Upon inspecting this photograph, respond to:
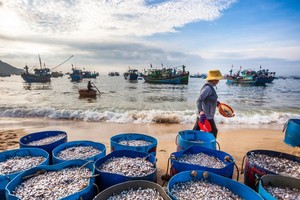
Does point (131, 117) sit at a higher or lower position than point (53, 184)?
lower

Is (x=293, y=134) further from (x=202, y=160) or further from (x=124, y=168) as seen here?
(x=124, y=168)

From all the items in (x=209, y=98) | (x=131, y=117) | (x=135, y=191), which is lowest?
(x=131, y=117)

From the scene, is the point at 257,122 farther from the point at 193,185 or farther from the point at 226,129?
the point at 193,185

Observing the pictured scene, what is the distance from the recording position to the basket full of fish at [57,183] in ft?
6.31

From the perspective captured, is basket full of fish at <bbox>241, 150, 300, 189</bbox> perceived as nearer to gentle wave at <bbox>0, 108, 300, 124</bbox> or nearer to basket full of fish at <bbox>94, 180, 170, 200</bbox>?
basket full of fish at <bbox>94, 180, 170, 200</bbox>

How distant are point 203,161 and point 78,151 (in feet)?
6.62

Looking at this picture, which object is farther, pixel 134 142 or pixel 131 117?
pixel 131 117

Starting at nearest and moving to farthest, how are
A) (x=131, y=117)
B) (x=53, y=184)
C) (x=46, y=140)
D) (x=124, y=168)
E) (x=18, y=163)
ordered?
1. (x=53, y=184)
2. (x=124, y=168)
3. (x=18, y=163)
4. (x=46, y=140)
5. (x=131, y=117)

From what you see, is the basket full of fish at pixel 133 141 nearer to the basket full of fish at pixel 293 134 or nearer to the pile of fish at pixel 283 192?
the pile of fish at pixel 283 192

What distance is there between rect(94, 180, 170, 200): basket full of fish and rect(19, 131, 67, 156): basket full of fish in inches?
67.7

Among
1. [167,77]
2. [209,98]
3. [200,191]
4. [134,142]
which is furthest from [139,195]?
[167,77]

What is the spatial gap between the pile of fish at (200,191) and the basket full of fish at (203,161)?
0.73ft

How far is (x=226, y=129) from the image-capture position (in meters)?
8.71

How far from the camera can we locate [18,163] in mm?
2621
